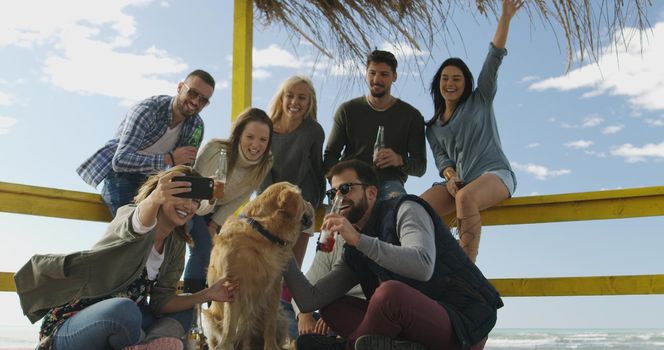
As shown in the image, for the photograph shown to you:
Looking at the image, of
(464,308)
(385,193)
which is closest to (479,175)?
(385,193)

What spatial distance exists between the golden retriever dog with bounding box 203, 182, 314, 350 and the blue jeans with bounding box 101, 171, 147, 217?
740mm

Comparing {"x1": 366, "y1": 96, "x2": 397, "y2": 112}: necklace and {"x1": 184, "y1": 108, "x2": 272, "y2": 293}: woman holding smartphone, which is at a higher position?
{"x1": 366, "y1": 96, "x2": 397, "y2": 112}: necklace

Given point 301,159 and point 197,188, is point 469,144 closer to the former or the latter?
point 301,159

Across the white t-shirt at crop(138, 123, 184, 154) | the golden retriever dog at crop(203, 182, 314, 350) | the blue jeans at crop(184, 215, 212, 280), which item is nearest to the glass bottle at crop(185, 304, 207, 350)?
the golden retriever dog at crop(203, 182, 314, 350)

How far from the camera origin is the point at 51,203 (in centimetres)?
388

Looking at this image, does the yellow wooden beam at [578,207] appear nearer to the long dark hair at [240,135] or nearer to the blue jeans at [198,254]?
the long dark hair at [240,135]

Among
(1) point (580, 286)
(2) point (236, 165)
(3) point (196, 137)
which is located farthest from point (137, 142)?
(1) point (580, 286)

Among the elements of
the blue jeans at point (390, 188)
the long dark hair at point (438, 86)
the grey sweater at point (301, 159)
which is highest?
the long dark hair at point (438, 86)

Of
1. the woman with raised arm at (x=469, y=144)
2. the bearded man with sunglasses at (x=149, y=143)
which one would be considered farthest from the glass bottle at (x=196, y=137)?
the woman with raised arm at (x=469, y=144)

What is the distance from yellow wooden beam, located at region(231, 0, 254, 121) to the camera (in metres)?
4.56

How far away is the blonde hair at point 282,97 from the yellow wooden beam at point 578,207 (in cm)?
115

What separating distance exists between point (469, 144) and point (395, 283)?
1.59 m

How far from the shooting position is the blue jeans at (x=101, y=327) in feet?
8.07

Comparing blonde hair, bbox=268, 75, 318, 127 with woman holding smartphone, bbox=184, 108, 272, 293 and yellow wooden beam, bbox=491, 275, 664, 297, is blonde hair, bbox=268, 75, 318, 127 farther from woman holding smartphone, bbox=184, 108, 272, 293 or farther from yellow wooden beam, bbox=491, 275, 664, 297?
yellow wooden beam, bbox=491, 275, 664, 297
